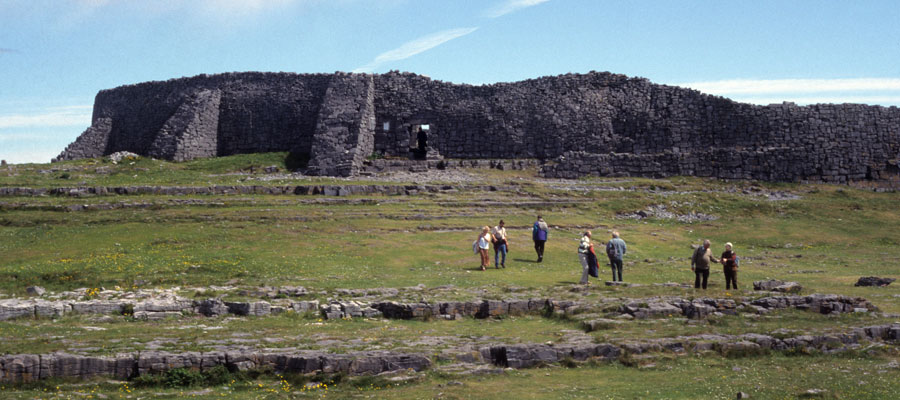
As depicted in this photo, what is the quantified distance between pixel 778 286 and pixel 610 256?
16.3ft

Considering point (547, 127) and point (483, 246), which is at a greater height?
→ point (547, 127)

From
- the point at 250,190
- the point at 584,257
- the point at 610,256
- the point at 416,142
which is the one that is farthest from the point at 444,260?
the point at 416,142

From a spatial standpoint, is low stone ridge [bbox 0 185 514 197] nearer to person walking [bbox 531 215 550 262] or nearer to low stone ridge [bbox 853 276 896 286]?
person walking [bbox 531 215 550 262]

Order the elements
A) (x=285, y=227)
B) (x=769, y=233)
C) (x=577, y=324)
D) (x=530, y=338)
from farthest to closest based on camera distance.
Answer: (x=769, y=233) → (x=285, y=227) → (x=577, y=324) → (x=530, y=338)

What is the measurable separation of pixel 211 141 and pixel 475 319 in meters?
41.1

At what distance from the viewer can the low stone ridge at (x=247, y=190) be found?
3719 cm

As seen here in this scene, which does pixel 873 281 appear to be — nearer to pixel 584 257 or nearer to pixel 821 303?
pixel 821 303

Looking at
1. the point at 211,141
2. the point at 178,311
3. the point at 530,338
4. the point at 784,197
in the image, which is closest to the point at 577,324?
the point at 530,338

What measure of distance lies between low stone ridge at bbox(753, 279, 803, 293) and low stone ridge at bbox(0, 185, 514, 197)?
69.7 feet

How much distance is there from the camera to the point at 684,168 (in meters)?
51.3

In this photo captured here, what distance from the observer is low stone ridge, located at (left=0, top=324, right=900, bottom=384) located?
1459 cm

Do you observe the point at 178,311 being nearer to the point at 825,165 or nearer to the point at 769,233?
the point at 769,233

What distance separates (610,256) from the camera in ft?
83.3

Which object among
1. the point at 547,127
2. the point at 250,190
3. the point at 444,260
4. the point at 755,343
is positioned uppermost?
the point at 547,127
